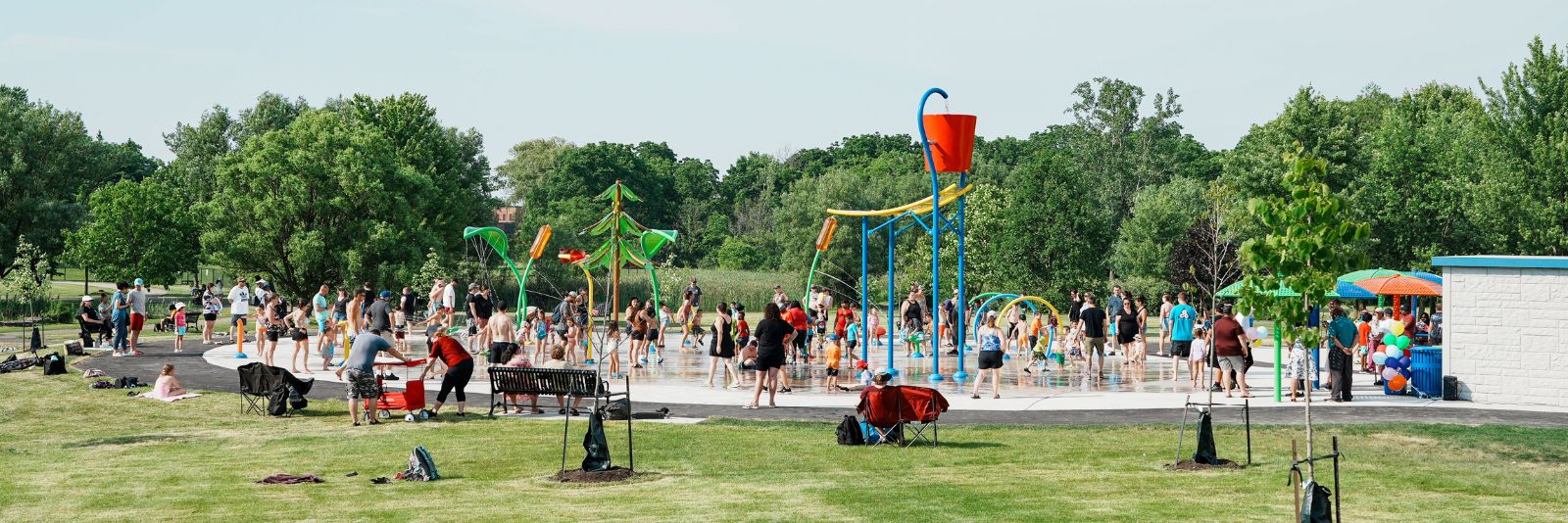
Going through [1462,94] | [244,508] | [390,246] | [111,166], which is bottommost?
[244,508]

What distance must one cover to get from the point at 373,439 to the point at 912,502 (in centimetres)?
747

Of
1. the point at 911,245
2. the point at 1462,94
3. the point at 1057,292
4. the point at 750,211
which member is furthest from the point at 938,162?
the point at 750,211

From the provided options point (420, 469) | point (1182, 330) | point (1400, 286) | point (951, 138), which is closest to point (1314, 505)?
point (420, 469)

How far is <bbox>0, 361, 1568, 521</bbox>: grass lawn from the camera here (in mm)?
11086

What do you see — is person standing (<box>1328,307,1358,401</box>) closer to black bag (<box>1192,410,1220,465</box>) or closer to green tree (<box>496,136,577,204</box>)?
black bag (<box>1192,410,1220,465</box>)

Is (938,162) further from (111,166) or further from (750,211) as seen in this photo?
(750,211)

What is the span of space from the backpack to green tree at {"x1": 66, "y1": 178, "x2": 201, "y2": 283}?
4336 centimetres

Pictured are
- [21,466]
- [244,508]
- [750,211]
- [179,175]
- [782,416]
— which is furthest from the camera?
[750,211]

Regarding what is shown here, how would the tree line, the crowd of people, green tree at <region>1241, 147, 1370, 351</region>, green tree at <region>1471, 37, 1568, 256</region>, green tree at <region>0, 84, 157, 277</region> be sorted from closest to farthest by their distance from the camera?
green tree at <region>1241, 147, 1370, 351</region>
the crowd of people
green tree at <region>1471, 37, 1568, 256</region>
the tree line
green tree at <region>0, 84, 157, 277</region>

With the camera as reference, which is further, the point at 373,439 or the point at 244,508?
the point at 373,439

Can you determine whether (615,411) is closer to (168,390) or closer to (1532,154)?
(168,390)

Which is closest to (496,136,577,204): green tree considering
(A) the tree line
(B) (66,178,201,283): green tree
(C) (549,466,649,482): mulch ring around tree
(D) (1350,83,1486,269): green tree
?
(A) the tree line

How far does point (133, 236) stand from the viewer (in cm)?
5156

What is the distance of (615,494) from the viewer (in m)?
11.9
